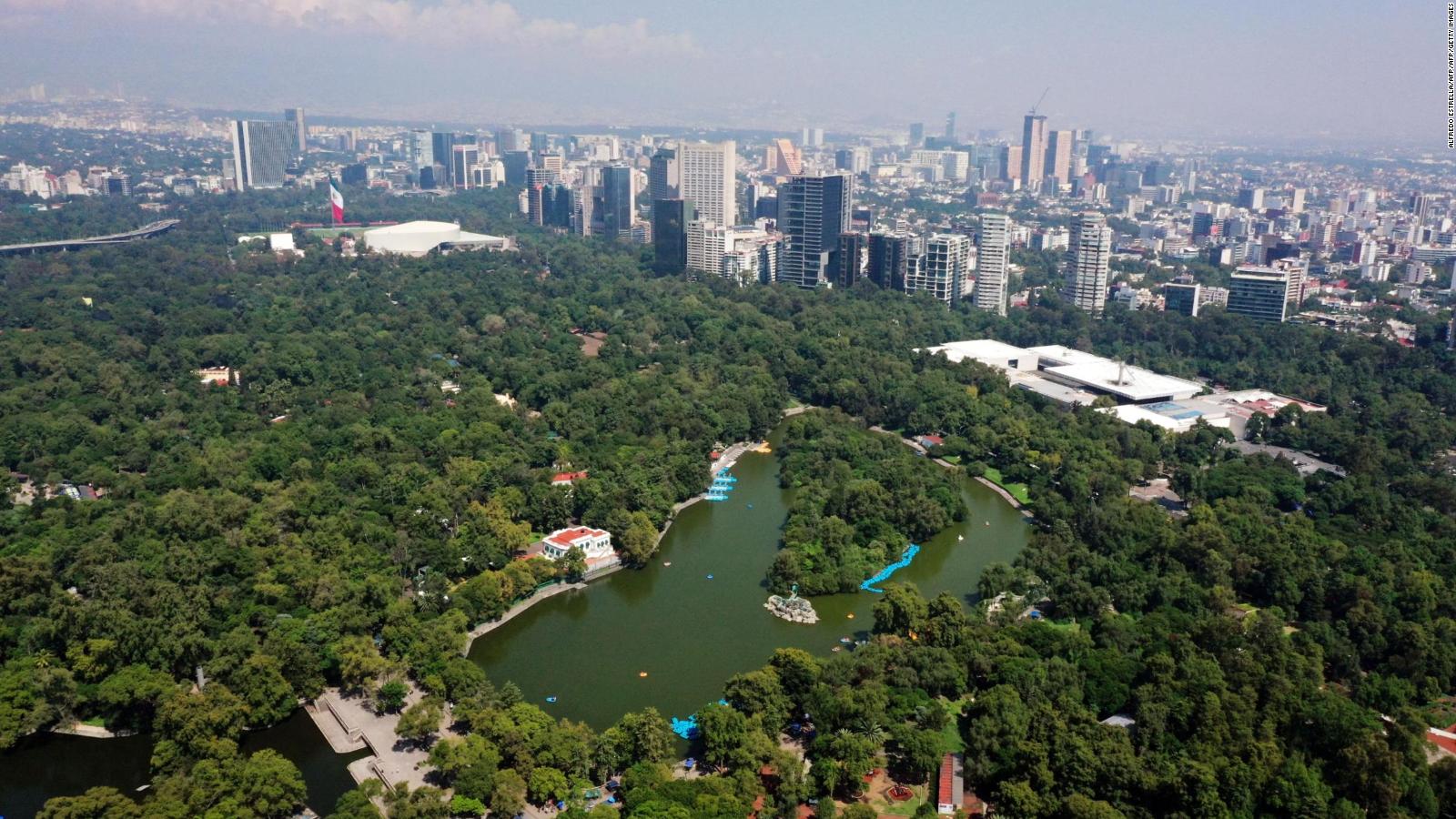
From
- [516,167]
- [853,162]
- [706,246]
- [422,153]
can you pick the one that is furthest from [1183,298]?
[422,153]

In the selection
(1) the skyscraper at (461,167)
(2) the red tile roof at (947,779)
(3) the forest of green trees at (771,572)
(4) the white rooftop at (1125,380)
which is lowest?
(2) the red tile roof at (947,779)

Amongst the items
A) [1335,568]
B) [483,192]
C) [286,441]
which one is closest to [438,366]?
[286,441]

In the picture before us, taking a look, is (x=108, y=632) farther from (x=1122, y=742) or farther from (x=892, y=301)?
(x=892, y=301)

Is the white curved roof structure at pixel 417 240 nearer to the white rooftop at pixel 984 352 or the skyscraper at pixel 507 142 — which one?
the white rooftop at pixel 984 352

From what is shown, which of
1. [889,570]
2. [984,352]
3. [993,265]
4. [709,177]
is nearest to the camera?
[889,570]

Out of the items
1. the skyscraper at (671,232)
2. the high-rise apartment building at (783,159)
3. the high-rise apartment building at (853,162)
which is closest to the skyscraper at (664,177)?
the skyscraper at (671,232)

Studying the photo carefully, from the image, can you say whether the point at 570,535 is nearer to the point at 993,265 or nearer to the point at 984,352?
the point at 984,352
